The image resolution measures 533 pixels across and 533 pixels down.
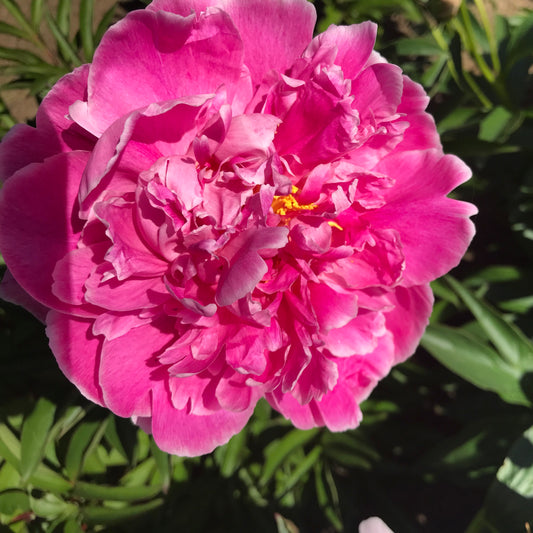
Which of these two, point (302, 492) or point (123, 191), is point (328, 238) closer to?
point (123, 191)

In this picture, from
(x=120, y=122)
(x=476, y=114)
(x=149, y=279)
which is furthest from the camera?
(x=476, y=114)

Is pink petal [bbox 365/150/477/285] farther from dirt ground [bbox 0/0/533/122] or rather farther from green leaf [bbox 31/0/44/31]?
dirt ground [bbox 0/0/533/122]

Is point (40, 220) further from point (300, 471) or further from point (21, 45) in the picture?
point (21, 45)

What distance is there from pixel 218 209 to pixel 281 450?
67cm

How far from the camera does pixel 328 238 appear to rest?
59 centimetres

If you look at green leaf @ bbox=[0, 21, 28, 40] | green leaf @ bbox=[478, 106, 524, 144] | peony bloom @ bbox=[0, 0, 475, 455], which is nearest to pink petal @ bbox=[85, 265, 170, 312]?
peony bloom @ bbox=[0, 0, 475, 455]

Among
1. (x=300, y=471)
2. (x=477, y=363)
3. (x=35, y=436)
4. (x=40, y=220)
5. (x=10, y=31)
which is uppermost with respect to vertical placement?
(x=40, y=220)

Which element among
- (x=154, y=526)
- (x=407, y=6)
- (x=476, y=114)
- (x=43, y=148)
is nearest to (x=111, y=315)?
(x=43, y=148)

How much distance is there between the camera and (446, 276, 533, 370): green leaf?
86 centimetres

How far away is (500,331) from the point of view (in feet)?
2.82

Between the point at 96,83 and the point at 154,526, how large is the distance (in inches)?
34.1

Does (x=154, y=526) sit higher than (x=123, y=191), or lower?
lower

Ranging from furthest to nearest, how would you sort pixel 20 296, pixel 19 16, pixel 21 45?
pixel 21 45
pixel 19 16
pixel 20 296

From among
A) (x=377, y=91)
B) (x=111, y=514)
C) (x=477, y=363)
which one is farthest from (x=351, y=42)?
(x=111, y=514)
